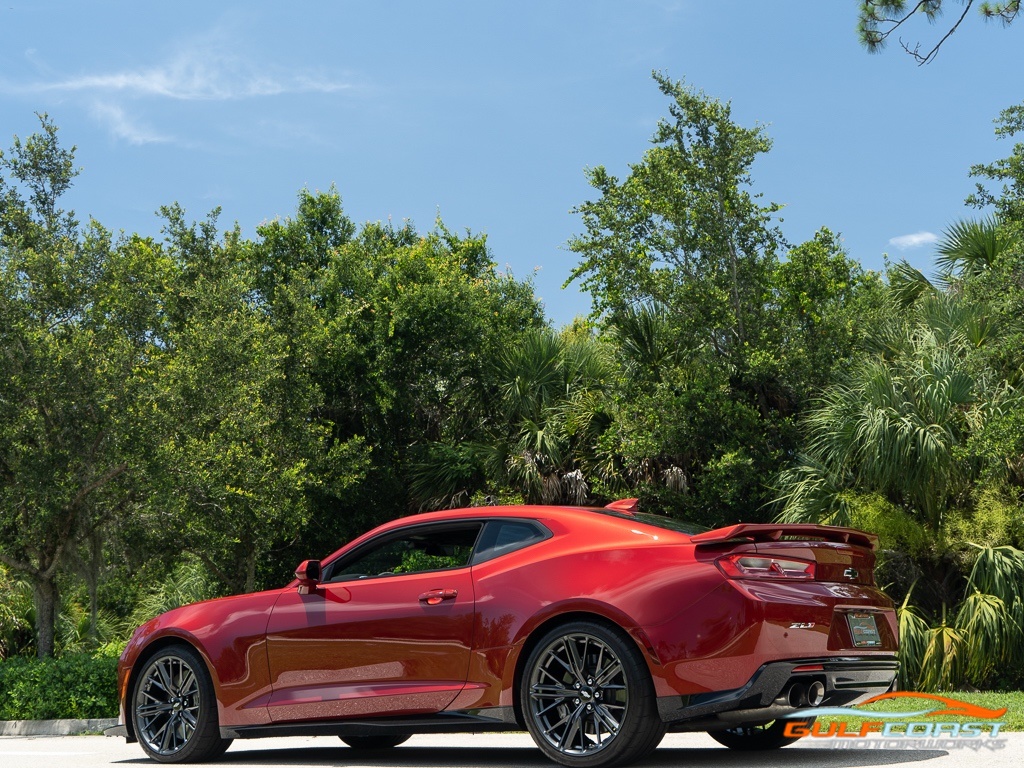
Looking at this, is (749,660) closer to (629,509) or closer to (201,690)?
(629,509)

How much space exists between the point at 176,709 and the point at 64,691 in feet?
18.1

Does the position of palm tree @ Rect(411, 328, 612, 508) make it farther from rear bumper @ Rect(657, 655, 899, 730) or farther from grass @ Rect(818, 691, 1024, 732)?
rear bumper @ Rect(657, 655, 899, 730)

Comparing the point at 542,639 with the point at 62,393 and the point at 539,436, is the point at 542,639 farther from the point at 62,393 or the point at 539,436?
the point at 539,436

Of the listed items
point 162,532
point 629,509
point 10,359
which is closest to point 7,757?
point 629,509

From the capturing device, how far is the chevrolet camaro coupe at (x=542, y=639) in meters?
6.07

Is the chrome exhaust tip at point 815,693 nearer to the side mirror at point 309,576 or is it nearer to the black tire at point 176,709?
the side mirror at point 309,576

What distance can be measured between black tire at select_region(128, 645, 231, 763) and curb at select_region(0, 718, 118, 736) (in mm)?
4600

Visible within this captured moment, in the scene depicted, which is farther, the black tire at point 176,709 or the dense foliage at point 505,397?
the dense foliage at point 505,397

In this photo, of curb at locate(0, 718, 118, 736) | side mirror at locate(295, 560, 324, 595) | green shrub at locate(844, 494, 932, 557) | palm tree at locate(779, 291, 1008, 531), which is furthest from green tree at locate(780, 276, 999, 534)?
side mirror at locate(295, 560, 324, 595)

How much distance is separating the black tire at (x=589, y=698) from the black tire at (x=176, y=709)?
7.73 ft

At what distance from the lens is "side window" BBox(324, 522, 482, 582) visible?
7.17m

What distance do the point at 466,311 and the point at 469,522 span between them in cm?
1722

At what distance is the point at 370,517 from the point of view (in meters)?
23.7

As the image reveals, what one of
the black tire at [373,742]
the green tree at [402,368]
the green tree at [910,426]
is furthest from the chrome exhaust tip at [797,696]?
the green tree at [402,368]
